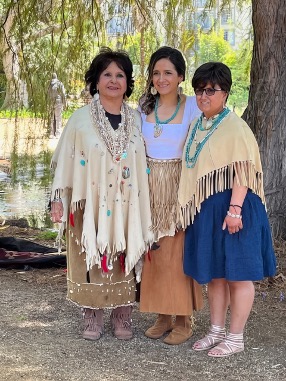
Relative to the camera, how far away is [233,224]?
9.76ft

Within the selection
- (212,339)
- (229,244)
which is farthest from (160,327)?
(229,244)

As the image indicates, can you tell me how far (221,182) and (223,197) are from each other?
0.24 feet

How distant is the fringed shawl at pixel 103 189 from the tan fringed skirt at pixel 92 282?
84mm

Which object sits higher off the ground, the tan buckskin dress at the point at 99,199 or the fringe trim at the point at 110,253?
the tan buckskin dress at the point at 99,199

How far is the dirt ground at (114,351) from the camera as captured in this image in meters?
3.01

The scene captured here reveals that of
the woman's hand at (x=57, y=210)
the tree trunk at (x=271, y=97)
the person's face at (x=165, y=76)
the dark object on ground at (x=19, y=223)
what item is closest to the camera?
the person's face at (x=165, y=76)

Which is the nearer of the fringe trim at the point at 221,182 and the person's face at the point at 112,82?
the fringe trim at the point at 221,182

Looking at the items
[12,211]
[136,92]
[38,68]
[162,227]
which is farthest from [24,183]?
[162,227]

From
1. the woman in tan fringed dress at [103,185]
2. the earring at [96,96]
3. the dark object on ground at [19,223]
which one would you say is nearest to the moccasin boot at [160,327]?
the woman in tan fringed dress at [103,185]

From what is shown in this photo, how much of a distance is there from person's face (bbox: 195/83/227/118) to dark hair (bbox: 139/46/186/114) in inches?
7.0

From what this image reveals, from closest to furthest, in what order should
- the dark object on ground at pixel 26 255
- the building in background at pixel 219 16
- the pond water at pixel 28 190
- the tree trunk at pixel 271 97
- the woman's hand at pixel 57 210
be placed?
the woman's hand at pixel 57 210 < the tree trunk at pixel 271 97 < the dark object on ground at pixel 26 255 < the building in background at pixel 219 16 < the pond water at pixel 28 190

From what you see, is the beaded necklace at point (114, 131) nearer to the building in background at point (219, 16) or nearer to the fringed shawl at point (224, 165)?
the fringed shawl at point (224, 165)

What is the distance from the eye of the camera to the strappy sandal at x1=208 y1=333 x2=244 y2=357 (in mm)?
3162

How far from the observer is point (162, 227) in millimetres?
3221
